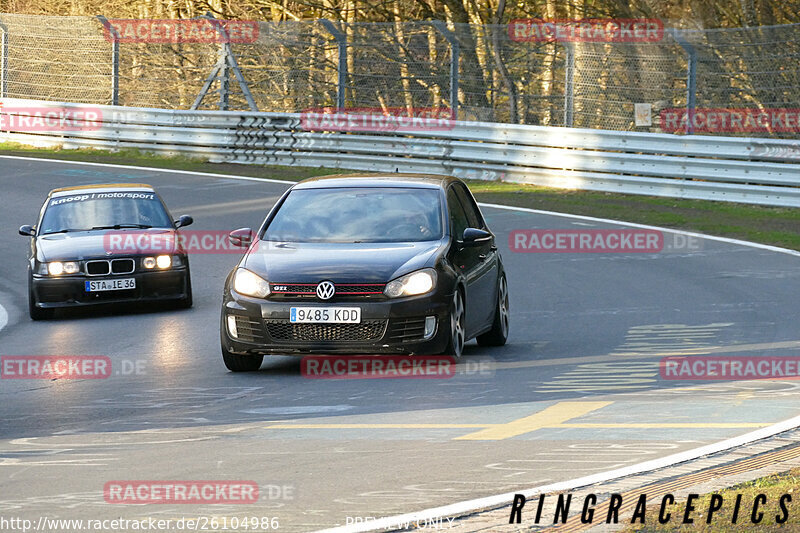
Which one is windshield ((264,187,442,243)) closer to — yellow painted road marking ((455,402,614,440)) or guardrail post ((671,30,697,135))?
yellow painted road marking ((455,402,614,440))

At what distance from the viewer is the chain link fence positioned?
23.7 metres

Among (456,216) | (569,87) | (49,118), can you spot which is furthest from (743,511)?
(49,118)

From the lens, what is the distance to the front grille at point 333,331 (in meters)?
10.4

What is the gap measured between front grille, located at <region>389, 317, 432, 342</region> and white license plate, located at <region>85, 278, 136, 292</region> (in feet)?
17.3

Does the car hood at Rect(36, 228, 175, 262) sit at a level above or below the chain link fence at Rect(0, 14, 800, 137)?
below

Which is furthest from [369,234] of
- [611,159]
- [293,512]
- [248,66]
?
[248,66]

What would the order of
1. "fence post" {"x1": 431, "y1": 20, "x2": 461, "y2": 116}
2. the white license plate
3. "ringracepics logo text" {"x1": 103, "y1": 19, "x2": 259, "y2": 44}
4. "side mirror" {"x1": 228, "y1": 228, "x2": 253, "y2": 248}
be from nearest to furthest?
"side mirror" {"x1": 228, "y1": 228, "x2": 253, "y2": 248} → the white license plate → "fence post" {"x1": 431, "y1": 20, "x2": 461, "y2": 116} → "ringracepics logo text" {"x1": 103, "y1": 19, "x2": 259, "y2": 44}

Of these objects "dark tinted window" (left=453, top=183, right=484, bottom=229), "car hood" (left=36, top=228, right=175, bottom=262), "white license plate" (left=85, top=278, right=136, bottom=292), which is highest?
"dark tinted window" (left=453, top=183, right=484, bottom=229)

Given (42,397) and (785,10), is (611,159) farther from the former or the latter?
(42,397)

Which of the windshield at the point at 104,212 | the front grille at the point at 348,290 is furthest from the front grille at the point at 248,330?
the windshield at the point at 104,212

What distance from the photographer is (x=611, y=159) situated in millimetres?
23891

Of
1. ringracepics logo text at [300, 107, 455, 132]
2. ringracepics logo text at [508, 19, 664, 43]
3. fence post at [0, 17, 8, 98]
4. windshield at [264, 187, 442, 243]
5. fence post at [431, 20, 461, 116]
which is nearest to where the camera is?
windshield at [264, 187, 442, 243]

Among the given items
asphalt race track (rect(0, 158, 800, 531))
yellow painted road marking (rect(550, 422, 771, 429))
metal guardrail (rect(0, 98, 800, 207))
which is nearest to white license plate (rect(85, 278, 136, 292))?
asphalt race track (rect(0, 158, 800, 531))

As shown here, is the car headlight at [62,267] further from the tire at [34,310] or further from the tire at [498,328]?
the tire at [498,328]
